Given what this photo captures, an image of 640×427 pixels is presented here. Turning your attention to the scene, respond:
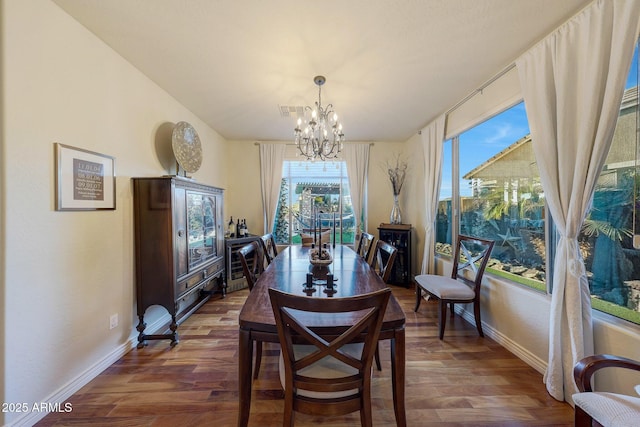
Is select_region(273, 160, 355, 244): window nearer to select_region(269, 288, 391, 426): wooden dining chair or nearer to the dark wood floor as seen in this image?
the dark wood floor

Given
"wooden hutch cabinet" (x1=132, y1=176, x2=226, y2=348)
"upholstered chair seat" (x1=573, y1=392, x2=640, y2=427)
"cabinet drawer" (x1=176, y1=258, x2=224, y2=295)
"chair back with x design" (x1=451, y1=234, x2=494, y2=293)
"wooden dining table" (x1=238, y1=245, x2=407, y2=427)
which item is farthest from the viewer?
"chair back with x design" (x1=451, y1=234, x2=494, y2=293)

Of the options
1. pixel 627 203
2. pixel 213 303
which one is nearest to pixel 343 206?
pixel 213 303

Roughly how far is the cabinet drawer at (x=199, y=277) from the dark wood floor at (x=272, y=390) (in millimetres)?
507

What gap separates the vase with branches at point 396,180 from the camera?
3.99 meters

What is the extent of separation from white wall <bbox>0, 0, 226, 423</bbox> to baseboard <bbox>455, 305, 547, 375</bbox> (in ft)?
11.5

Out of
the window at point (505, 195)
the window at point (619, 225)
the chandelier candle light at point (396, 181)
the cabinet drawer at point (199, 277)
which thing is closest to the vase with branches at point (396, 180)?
the chandelier candle light at point (396, 181)

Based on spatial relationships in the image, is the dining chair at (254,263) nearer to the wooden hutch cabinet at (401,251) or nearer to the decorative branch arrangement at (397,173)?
the wooden hutch cabinet at (401,251)

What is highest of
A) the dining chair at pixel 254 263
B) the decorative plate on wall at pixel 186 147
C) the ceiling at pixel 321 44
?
the ceiling at pixel 321 44

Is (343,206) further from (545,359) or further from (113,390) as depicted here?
(113,390)

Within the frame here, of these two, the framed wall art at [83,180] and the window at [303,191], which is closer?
the framed wall art at [83,180]

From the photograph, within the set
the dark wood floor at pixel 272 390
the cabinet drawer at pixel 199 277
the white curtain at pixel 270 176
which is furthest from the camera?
the white curtain at pixel 270 176

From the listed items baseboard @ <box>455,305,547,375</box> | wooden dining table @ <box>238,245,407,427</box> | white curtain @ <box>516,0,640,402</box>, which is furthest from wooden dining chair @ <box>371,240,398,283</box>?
baseboard @ <box>455,305,547,375</box>

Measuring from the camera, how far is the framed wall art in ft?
5.04

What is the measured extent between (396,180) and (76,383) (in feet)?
14.5
